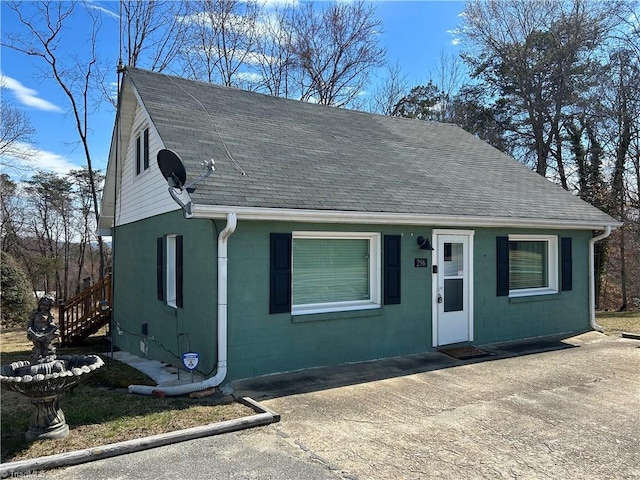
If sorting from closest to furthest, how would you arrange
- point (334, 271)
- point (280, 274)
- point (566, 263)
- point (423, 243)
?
1. point (280, 274)
2. point (334, 271)
3. point (423, 243)
4. point (566, 263)

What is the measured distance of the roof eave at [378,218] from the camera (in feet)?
19.4

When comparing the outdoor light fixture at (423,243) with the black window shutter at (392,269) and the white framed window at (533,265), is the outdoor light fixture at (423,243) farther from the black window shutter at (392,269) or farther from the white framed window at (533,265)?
the white framed window at (533,265)

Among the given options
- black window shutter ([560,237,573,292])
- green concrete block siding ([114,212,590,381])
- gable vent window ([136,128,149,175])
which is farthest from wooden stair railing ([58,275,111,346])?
black window shutter ([560,237,573,292])

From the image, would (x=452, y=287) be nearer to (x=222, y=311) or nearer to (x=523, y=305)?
(x=523, y=305)

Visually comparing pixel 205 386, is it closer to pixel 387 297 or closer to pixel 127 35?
pixel 387 297

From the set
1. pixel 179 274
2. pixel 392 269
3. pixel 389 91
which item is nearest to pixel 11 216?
pixel 389 91

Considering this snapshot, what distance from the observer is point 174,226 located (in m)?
8.00

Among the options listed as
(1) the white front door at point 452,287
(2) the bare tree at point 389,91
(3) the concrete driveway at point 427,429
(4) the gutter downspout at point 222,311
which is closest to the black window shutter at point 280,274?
(4) the gutter downspout at point 222,311

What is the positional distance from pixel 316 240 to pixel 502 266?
3.86 metres

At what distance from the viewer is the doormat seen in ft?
25.6

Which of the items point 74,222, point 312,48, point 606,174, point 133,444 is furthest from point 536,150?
point 74,222

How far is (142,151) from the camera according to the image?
9.91m

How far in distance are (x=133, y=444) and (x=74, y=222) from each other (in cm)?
2769

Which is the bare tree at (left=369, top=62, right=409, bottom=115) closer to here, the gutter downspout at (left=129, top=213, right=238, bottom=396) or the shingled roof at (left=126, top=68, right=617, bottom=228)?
the shingled roof at (left=126, top=68, right=617, bottom=228)
